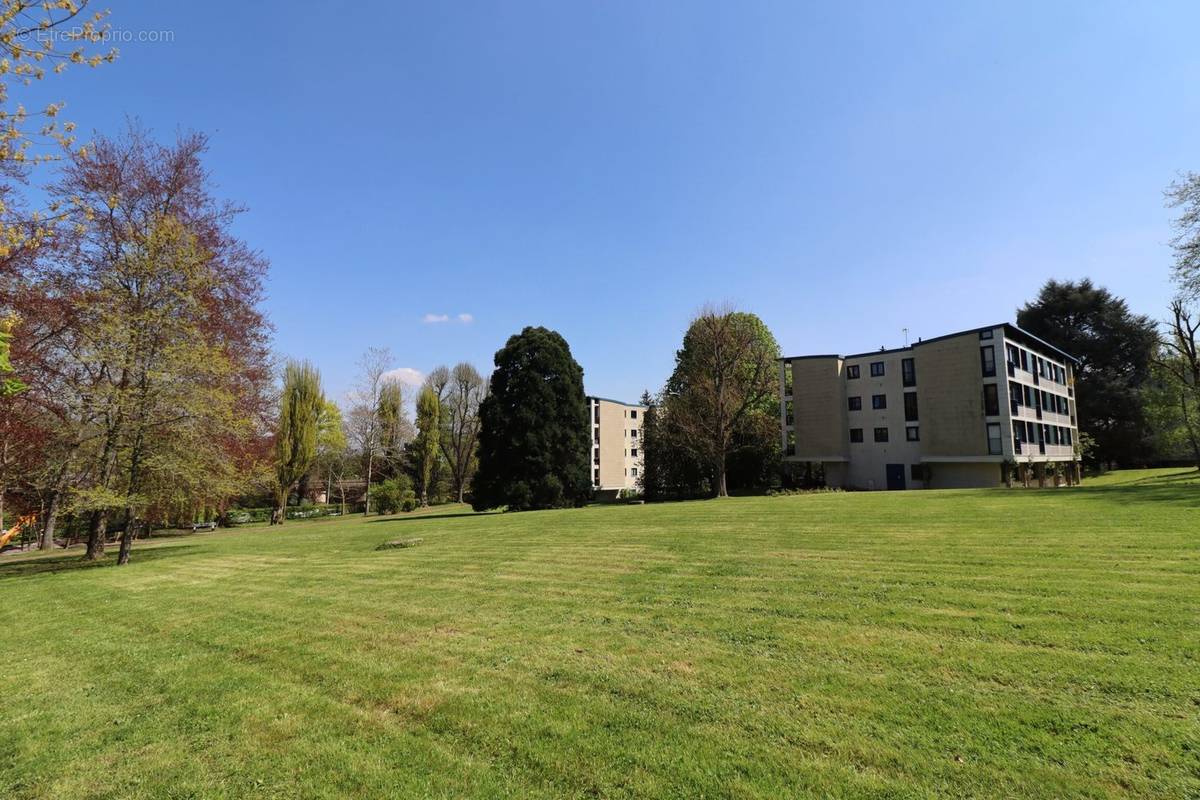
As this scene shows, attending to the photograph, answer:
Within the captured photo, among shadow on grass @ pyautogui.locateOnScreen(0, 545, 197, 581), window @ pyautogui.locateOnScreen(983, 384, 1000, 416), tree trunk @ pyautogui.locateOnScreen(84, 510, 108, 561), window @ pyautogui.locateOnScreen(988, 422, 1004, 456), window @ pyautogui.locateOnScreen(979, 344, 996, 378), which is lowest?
shadow on grass @ pyautogui.locateOnScreen(0, 545, 197, 581)

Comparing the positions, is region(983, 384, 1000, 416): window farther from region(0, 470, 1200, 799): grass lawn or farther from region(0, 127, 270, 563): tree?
region(0, 127, 270, 563): tree

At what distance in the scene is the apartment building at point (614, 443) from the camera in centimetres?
6625

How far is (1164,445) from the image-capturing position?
50.6m

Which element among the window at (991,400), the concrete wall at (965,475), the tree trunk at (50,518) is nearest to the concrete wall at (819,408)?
the concrete wall at (965,475)

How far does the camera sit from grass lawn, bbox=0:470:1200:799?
12.2ft

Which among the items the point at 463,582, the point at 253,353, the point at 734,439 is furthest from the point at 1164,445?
the point at 253,353

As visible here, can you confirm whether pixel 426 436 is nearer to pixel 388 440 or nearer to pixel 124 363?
pixel 388 440

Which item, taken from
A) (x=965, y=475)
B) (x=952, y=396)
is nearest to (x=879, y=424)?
(x=952, y=396)

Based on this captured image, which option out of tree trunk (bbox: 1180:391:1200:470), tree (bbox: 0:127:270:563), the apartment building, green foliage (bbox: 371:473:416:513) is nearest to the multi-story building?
tree trunk (bbox: 1180:391:1200:470)

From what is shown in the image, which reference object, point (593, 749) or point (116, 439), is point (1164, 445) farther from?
point (116, 439)

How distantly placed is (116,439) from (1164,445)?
76528 mm

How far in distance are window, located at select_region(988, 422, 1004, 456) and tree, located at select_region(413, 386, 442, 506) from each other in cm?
4916

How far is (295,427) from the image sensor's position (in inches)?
1806

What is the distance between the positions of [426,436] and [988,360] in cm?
5058
